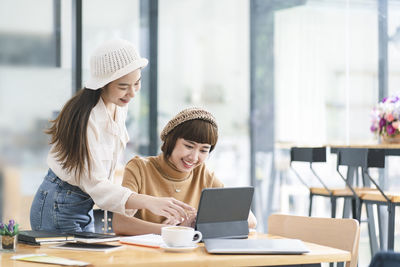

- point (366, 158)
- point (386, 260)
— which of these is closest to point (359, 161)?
point (366, 158)

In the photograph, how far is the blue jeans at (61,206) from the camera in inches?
97.5

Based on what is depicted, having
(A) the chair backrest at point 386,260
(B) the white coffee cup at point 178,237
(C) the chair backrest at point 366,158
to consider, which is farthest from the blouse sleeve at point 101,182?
(C) the chair backrest at point 366,158

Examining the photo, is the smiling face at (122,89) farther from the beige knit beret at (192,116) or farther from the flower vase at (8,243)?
the flower vase at (8,243)

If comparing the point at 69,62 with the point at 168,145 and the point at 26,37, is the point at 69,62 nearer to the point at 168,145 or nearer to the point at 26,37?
the point at 26,37

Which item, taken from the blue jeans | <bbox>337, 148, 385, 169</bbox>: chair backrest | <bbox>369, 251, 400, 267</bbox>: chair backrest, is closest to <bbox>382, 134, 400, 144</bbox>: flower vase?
<bbox>337, 148, 385, 169</bbox>: chair backrest

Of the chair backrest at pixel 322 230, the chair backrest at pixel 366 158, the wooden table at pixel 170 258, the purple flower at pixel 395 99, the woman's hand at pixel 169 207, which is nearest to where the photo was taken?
the wooden table at pixel 170 258

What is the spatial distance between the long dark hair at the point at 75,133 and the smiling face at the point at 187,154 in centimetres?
36

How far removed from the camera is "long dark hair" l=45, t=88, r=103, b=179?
229 centimetres

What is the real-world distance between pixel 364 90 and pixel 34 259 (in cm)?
451

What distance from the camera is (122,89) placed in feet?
7.91

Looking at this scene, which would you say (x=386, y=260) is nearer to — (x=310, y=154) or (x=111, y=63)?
(x=111, y=63)

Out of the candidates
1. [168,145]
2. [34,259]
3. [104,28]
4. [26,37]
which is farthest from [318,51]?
[34,259]

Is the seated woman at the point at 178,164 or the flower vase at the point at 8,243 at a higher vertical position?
the seated woman at the point at 178,164

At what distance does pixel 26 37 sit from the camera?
4730 mm
